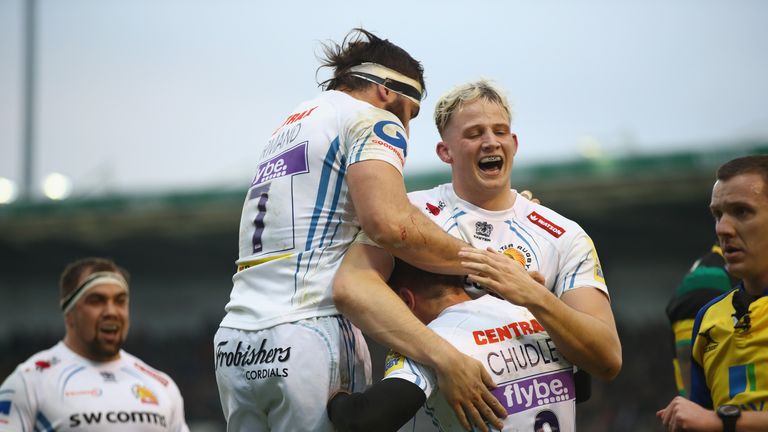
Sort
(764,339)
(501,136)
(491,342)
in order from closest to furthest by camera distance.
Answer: (764,339)
(491,342)
(501,136)

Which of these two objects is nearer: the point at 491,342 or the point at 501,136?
the point at 491,342

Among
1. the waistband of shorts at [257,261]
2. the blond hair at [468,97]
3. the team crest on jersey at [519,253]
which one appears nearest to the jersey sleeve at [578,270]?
the team crest on jersey at [519,253]

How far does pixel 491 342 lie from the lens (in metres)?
4.57

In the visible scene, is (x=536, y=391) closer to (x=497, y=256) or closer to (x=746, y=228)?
(x=497, y=256)

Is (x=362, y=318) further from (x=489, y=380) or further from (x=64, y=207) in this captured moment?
(x=64, y=207)

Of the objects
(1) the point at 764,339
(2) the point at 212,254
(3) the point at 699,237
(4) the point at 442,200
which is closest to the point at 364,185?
(4) the point at 442,200

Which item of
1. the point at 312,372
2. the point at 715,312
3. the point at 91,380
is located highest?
the point at 715,312

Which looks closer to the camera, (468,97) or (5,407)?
(468,97)

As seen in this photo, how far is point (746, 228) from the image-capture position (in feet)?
14.4

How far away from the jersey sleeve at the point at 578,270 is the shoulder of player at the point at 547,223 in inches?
2.5

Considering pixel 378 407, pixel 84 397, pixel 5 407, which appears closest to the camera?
pixel 378 407

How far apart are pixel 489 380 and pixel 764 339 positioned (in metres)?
1.24

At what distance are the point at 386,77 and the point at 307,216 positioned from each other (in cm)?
90

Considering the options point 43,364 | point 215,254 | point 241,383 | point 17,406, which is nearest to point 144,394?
point 43,364
